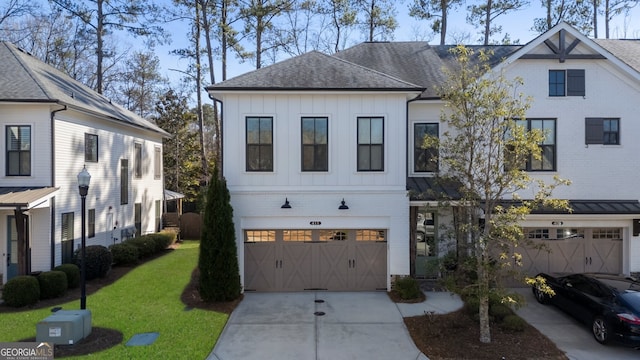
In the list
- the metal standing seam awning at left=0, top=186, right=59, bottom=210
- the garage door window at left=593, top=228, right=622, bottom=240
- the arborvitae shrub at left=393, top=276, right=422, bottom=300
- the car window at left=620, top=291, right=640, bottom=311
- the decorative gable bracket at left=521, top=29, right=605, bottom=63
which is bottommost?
the arborvitae shrub at left=393, top=276, right=422, bottom=300

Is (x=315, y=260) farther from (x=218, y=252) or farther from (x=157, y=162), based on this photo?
(x=157, y=162)

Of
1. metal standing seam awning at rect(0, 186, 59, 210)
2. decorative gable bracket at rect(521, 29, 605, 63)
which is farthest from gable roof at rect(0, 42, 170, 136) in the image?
decorative gable bracket at rect(521, 29, 605, 63)

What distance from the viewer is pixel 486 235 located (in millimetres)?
9281

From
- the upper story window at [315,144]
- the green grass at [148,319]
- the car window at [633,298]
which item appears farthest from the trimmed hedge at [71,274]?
the car window at [633,298]

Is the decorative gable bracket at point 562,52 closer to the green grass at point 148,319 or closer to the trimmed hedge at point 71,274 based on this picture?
the green grass at point 148,319

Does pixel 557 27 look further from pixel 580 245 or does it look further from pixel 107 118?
pixel 107 118

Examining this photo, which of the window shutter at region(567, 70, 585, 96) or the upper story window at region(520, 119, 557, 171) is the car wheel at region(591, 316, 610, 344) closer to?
the upper story window at region(520, 119, 557, 171)

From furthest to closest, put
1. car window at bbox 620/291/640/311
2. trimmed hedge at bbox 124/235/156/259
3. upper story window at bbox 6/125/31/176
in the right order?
trimmed hedge at bbox 124/235/156/259
upper story window at bbox 6/125/31/176
car window at bbox 620/291/640/311

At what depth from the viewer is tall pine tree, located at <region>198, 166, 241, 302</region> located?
12.1m

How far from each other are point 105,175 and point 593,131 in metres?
20.0

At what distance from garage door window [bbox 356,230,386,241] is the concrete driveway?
464 cm

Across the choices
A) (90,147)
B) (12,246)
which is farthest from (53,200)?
(90,147)

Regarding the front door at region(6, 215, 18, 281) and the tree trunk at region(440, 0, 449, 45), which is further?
the tree trunk at region(440, 0, 449, 45)

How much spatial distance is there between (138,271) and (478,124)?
1390 centimetres
